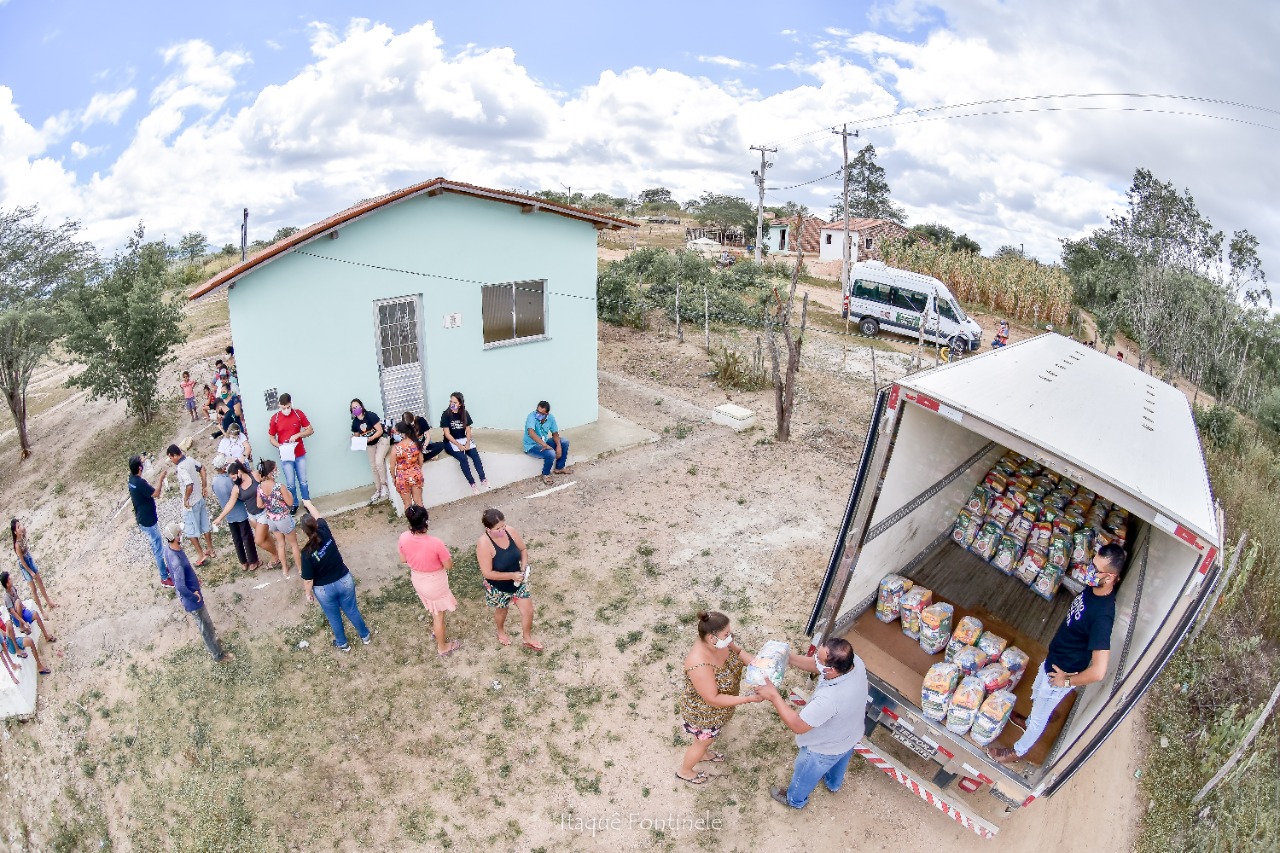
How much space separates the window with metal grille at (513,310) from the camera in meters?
10.3

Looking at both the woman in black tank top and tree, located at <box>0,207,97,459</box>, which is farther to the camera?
tree, located at <box>0,207,97,459</box>

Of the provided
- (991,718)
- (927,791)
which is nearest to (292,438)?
(927,791)

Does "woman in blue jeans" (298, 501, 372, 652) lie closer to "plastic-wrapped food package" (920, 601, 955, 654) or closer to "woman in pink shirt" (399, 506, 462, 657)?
"woman in pink shirt" (399, 506, 462, 657)

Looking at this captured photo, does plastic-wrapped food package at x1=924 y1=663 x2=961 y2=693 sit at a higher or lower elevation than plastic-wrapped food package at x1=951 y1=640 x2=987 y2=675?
higher

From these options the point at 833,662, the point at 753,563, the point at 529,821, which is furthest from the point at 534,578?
the point at 833,662

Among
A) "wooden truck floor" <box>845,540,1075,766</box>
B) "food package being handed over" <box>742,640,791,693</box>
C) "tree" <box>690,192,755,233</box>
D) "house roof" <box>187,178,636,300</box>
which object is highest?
"house roof" <box>187,178,636,300</box>

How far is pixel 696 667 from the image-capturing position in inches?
176

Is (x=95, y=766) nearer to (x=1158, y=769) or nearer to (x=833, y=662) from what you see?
(x=833, y=662)

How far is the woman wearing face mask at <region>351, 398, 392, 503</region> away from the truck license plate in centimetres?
675

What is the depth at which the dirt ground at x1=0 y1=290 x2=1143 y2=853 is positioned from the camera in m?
5.13

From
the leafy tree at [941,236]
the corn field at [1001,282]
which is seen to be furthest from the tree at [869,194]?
the corn field at [1001,282]

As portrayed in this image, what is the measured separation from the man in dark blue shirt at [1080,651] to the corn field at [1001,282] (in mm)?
25883

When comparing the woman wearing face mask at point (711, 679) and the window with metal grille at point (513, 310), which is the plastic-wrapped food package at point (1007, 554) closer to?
the woman wearing face mask at point (711, 679)

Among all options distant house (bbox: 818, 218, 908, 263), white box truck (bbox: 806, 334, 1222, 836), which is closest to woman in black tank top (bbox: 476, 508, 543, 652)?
white box truck (bbox: 806, 334, 1222, 836)
